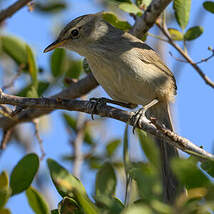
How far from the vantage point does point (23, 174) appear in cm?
239

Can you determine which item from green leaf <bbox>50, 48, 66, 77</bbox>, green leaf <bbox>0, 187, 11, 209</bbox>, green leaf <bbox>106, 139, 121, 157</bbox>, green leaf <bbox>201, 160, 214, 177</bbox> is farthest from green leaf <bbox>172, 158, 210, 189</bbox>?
green leaf <bbox>50, 48, 66, 77</bbox>

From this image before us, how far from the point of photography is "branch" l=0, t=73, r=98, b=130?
4316 mm

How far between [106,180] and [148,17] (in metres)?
1.78

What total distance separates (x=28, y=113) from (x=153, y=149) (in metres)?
3.02

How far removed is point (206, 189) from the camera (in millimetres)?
1429

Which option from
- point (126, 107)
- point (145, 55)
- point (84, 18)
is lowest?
point (126, 107)

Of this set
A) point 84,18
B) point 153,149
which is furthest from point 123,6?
point 153,149

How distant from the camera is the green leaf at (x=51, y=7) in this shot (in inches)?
201

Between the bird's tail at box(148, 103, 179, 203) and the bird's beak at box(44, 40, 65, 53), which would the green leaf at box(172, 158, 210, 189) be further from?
the bird's beak at box(44, 40, 65, 53)

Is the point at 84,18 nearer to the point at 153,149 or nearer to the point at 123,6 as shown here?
the point at 123,6

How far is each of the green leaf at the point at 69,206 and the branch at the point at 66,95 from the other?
2224 millimetres

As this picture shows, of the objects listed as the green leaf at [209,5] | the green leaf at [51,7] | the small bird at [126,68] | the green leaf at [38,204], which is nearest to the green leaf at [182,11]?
the green leaf at [209,5]

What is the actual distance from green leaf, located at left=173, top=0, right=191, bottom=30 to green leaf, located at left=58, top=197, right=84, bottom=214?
2216 millimetres

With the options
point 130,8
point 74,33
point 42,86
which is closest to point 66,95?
point 42,86
